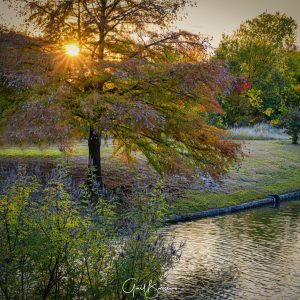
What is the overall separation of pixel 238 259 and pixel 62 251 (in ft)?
22.7

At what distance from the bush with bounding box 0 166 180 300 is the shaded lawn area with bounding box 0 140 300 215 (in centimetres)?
949

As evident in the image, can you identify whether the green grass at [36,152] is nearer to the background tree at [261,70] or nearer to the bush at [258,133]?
the bush at [258,133]

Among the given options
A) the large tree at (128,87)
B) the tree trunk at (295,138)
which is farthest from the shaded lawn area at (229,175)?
the tree trunk at (295,138)

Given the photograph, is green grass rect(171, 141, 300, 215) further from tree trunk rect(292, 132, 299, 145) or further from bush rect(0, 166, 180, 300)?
bush rect(0, 166, 180, 300)

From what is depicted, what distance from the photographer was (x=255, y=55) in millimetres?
59156

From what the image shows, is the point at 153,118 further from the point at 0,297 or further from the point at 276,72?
the point at 276,72

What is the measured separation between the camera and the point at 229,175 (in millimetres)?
29453

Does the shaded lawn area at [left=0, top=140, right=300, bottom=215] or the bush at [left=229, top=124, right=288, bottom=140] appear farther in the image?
the bush at [left=229, top=124, right=288, bottom=140]

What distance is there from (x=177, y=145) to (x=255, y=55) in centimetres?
3945

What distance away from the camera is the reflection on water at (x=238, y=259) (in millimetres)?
13203

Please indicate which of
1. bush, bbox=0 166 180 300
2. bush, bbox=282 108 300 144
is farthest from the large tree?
bush, bbox=282 108 300 144

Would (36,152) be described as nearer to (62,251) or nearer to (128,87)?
(128,87)

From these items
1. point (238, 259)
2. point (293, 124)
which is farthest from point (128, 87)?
point (293, 124)

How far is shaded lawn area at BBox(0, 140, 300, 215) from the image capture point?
80.1 feet
